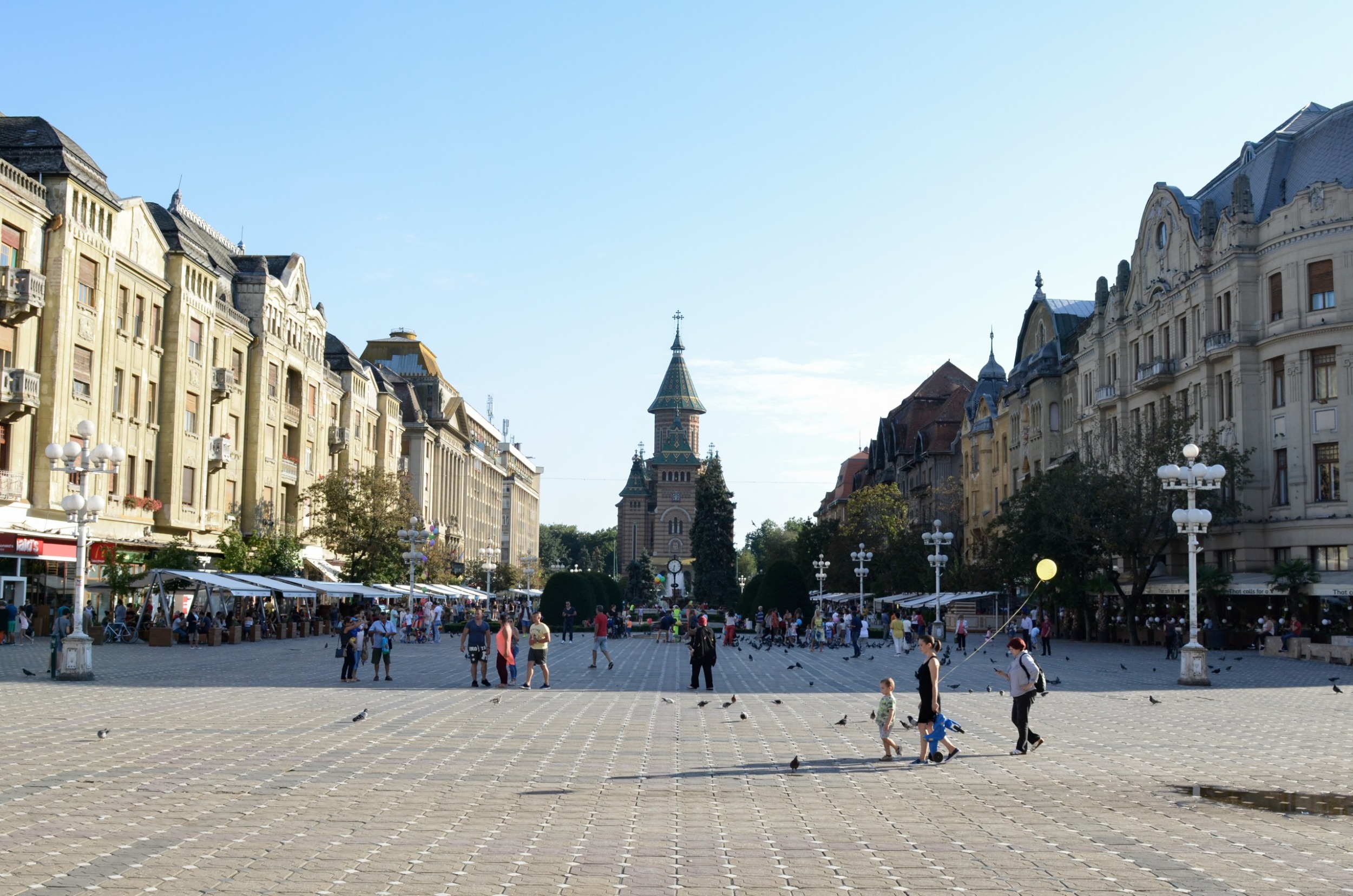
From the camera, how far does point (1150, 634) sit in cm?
5253

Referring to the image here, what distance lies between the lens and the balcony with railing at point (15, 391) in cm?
3903

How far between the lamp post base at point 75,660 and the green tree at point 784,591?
48.0 metres

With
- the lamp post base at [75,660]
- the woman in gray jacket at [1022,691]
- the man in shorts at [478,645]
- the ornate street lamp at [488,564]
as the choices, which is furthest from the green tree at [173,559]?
the ornate street lamp at [488,564]

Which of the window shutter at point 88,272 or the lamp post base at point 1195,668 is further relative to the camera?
the window shutter at point 88,272

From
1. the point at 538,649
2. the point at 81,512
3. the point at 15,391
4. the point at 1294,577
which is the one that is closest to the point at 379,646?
the point at 538,649

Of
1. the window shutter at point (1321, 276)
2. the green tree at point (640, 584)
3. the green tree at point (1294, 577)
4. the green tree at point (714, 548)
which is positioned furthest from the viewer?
the green tree at point (640, 584)

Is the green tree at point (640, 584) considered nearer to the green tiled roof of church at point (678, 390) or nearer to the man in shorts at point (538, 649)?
the green tiled roof of church at point (678, 390)

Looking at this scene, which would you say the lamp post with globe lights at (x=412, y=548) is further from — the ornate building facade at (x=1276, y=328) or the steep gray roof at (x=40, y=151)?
the ornate building facade at (x=1276, y=328)

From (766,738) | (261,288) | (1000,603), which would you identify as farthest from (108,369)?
(1000,603)

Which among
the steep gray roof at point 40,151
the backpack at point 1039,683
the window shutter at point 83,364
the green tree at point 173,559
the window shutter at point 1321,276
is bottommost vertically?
the backpack at point 1039,683

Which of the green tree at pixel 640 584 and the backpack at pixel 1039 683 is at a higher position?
the green tree at pixel 640 584

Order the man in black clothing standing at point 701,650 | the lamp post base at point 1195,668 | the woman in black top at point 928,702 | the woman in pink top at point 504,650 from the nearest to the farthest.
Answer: the woman in black top at point 928,702 → the woman in pink top at point 504,650 → the man in black clothing standing at point 701,650 → the lamp post base at point 1195,668

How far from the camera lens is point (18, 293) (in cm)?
3891

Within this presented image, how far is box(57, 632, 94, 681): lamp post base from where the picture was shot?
26500mm
